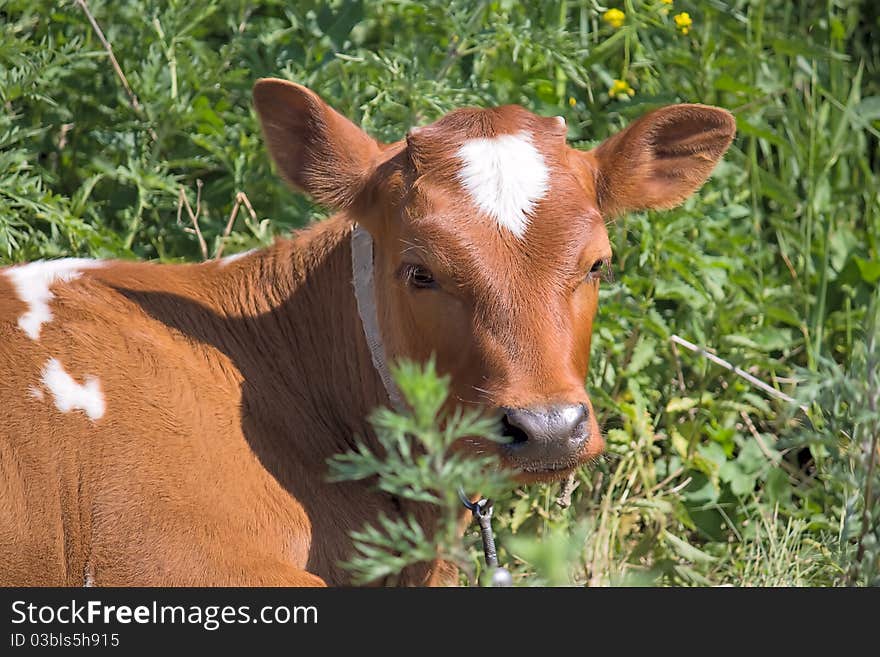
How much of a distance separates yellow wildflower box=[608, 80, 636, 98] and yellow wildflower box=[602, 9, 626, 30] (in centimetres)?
25

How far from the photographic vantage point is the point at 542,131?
4367mm

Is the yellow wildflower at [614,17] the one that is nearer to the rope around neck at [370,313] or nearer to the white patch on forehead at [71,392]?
the rope around neck at [370,313]

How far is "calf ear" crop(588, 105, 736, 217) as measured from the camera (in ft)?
15.2

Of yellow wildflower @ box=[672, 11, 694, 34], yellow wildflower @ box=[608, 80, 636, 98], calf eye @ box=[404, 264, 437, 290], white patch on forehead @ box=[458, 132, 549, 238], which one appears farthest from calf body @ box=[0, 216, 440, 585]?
yellow wildflower @ box=[672, 11, 694, 34]

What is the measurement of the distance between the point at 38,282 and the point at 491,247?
1467 millimetres

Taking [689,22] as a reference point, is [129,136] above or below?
below

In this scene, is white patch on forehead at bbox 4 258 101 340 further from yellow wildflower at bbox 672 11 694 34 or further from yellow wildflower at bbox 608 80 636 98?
yellow wildflower at bbox 672 11 694 34

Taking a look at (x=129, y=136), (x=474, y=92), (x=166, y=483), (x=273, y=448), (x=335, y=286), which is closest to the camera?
(x=166, y=483)

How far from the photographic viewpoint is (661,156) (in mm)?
4801

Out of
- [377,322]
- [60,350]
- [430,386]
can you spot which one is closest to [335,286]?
[377,322]

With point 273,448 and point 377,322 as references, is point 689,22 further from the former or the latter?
point 273,448

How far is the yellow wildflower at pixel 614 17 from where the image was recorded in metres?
5.94

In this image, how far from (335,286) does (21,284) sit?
3.32ft

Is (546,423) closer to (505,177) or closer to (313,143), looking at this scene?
(505,177)
